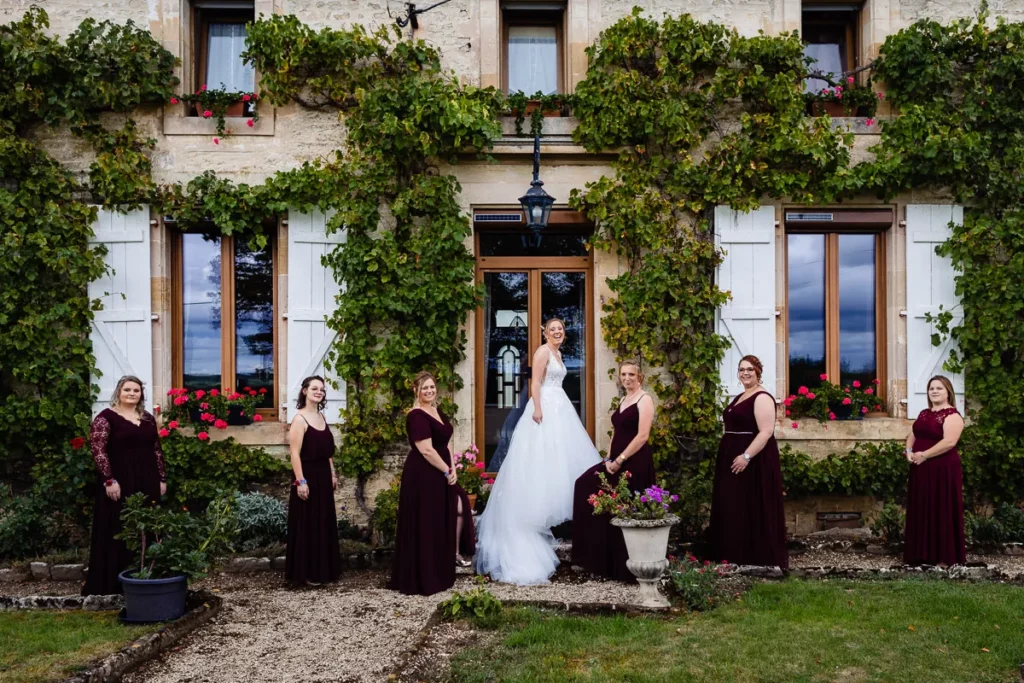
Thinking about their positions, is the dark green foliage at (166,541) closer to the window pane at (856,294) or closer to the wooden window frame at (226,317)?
the wooden window frame at (226,317)

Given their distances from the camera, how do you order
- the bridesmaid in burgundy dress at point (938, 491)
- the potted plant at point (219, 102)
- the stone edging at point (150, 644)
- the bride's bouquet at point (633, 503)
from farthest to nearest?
the potted plant at point (219, 102) → the bridesmaid in burgundy dress at point (938, 491) → the bride's bouquet at point (633, 503) → the stone edging at point (150, 644)

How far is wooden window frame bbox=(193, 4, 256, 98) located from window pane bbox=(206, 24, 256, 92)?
0.04 metres

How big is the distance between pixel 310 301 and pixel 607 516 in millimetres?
3482

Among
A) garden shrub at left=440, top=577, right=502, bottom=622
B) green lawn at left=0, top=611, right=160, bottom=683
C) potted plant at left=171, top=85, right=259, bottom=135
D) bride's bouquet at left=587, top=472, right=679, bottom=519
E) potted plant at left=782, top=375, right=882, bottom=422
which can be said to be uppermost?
potted plant at left=171, top=85, right=259, bottom=135

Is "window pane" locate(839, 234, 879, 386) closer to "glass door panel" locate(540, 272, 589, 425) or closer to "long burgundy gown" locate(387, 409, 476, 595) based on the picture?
"glass door panel" locate(540, 272, 589, 425)

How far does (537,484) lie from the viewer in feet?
23.4

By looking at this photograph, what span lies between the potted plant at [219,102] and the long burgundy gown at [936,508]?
6405 mm

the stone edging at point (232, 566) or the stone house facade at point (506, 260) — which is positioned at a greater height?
the stone house facade at point (506, 260)

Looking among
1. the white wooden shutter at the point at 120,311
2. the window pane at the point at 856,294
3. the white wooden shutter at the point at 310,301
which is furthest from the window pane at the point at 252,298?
the window pane at the point at 856,294

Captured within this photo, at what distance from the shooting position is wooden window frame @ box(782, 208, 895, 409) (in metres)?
8.96

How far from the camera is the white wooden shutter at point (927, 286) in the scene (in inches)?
343

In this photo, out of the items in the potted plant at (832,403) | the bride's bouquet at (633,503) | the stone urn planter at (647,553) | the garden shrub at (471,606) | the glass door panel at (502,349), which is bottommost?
the garden shrub at (471,606)

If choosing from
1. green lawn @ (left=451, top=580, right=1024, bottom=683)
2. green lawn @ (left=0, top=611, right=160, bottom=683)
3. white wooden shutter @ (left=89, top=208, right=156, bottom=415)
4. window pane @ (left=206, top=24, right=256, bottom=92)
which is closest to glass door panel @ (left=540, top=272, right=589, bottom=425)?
green lawn @ (left=451, top=580, right=1024, bottom=683)

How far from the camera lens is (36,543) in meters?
7.89
